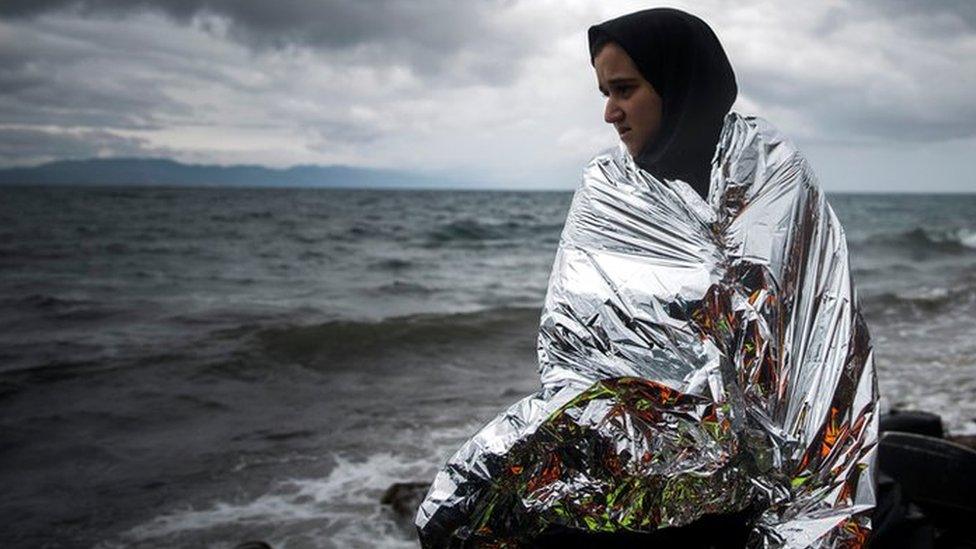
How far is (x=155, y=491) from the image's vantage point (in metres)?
4.77

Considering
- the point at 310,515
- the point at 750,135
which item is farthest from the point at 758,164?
the point at 310,515

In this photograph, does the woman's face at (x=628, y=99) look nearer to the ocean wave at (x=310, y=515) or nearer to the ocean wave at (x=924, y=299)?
the ocean wave at (x=310, y=515)

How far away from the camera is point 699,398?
124 centimetres

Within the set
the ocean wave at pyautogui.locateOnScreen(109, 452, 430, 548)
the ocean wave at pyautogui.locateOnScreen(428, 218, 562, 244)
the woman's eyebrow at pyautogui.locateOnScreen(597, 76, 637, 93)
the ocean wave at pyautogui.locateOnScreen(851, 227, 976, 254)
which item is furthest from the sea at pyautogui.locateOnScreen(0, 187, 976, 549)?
the ocean wave at pyautogui.locateOnScreen(851, 227, 976, 254)

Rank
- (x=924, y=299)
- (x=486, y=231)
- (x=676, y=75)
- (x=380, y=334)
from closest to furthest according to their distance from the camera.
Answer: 1. (x=676, y=75)
2. (x=380, y=334)
3. (x=924, y=299)
4. (x=486, y=231)

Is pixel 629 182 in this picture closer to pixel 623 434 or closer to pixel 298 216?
pixel 623 434

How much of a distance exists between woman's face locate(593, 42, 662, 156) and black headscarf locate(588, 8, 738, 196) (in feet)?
0.04

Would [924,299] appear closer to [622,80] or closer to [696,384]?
[622,80]

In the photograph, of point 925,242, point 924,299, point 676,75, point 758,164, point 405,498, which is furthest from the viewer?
point 925,242

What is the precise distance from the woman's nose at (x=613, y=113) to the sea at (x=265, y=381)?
3020 mm

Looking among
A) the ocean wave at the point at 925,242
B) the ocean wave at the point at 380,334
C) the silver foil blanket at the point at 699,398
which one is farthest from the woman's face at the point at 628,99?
the ocean wave at the point at 925,242

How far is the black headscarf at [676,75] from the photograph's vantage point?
5.05 ft

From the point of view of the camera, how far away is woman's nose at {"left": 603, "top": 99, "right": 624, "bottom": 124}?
162cm

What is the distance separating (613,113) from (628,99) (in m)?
0.04
